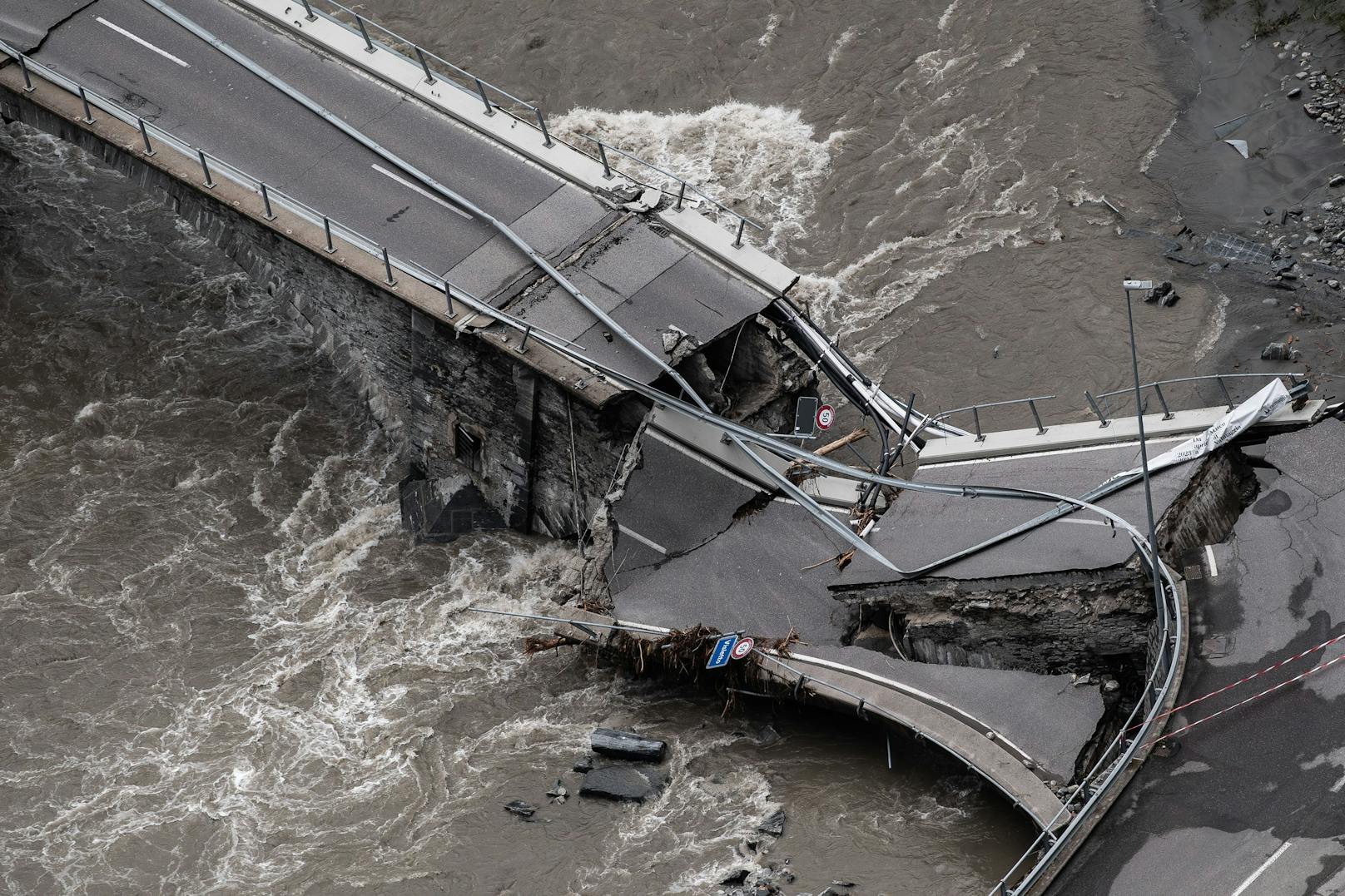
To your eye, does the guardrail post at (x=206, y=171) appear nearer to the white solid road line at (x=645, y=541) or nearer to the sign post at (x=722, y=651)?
the white solid road line at (x=645, y=541)

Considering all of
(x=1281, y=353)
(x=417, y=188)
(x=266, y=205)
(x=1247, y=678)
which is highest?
(x=417, y=188)

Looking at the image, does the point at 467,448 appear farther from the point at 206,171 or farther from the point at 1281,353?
the point at 1281,353

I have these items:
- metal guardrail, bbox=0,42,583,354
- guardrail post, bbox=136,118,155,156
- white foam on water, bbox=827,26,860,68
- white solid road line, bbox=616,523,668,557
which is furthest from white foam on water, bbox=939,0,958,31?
guardrail post, bbox=136,118,155,156

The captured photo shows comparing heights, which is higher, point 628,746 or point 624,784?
point 628,746

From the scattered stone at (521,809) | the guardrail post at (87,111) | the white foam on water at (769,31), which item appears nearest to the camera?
the scattered stone at (521,809)

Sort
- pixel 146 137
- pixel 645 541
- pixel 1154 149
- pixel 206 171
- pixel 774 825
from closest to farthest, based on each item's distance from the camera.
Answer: pixel 774 825 → pixel 645 541 → pixel 206 171 → pixel 146 137 → pixel 1154 149

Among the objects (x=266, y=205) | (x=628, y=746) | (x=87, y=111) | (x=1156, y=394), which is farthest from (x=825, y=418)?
(x=87, y=111)

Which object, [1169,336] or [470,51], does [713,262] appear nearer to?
[1169,336]

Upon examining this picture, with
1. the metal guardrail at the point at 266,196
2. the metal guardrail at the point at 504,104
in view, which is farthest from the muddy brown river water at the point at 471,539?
the metal guardrail at the point at 266,196
